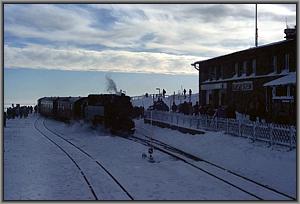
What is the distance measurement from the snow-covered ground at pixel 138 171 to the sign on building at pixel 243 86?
12.5m

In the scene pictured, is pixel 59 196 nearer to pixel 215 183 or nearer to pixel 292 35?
pixel 215 183

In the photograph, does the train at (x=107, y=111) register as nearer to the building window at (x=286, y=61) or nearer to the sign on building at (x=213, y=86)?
the building window at (x=286, y=61)

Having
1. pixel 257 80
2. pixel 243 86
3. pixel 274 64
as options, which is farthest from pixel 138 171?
pixel 243 86

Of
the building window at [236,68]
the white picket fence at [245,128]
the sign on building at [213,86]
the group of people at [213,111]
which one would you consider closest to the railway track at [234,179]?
the white picket fence at [245,128]

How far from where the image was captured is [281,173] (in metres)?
12.9

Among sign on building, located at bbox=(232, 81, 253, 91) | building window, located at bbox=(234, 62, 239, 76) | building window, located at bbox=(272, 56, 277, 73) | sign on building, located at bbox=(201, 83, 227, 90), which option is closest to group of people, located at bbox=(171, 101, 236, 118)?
sign on building, located at bbox=(232, 81, 253, 91)

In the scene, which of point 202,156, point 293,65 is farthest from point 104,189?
point 293,65

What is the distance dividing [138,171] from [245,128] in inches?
267

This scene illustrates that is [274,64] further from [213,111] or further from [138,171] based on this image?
[138,171]

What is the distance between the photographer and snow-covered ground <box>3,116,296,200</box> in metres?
10.6

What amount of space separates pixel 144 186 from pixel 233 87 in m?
25.4

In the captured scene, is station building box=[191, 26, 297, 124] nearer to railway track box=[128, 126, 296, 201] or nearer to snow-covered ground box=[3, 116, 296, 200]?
snow-covered ground box=[3, 116, 296, 200]

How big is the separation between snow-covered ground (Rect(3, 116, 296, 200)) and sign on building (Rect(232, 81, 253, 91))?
1247 cm

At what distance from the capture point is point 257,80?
31.8 meters
